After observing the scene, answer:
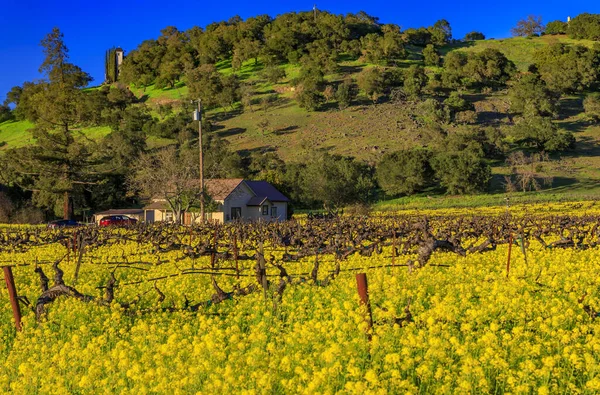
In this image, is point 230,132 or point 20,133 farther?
point 20,133

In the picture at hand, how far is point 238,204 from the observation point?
166 feet

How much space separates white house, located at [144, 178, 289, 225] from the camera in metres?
48.7

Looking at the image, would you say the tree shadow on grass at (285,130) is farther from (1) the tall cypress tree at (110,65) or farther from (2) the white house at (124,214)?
(1) the tall cypress tree at (110,65)

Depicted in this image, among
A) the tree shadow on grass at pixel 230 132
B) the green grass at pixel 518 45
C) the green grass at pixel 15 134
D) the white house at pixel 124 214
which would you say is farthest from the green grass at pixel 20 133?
the green grass at pixel 518 45

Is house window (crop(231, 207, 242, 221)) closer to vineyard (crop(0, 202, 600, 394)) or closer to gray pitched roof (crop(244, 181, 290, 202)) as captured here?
gray pitched roof (crop(244, 181, 290, 202))

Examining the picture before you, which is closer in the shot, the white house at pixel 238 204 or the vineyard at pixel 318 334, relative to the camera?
the vineyard at pixel 318 334

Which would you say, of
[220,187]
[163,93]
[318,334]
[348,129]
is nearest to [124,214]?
[220,187]

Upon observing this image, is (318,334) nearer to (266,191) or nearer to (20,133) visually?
(266,191)

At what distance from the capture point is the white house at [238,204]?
160 ft

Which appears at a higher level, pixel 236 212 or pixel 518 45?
pixel 518 45

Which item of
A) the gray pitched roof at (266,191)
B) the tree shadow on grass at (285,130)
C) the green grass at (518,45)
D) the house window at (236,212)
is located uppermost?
the green grass at (518,45)

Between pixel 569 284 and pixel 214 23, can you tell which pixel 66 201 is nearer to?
pixel 569 284

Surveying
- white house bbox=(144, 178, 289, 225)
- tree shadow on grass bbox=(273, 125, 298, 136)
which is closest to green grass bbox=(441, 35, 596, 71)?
tree shadow on grass bbox=(273, 125, 298, 136)

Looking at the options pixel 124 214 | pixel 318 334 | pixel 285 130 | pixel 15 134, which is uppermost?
pixel 15 134
